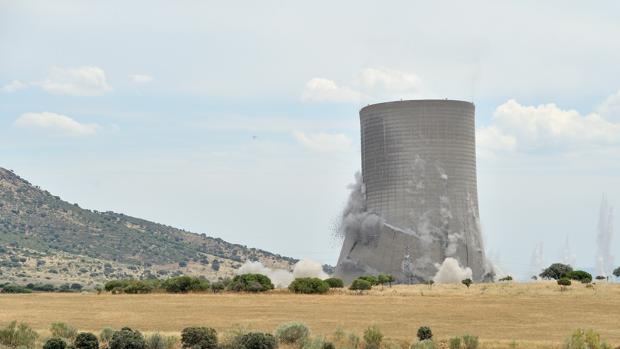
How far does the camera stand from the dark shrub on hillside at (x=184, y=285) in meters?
97.1

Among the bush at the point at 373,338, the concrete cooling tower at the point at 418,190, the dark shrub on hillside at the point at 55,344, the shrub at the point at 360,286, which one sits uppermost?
the concrete cooling tower at the point at 418,190

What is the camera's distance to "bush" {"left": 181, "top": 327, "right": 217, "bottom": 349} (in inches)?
1964

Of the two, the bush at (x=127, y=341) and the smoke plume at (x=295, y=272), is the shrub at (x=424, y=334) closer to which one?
the bush at (x=127, y=341)

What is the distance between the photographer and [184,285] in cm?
9788

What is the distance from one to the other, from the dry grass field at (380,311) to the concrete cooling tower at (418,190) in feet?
129

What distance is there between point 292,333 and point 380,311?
73.2ft

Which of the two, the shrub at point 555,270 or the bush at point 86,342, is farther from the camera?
the shrub at point 555,270

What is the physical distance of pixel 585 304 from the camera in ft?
260

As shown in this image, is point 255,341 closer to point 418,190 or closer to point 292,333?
point 292,333

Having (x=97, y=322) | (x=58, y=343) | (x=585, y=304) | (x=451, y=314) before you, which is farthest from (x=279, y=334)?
(x=585, y=304)

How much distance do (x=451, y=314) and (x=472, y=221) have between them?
229ft

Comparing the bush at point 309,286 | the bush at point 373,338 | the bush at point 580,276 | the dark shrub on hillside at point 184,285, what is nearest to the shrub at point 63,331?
the bush at point 373,338

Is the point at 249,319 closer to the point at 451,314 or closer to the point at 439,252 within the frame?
the point at 451,314

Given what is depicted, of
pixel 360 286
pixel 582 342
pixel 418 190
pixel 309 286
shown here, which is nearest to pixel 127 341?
pixel 582 342
